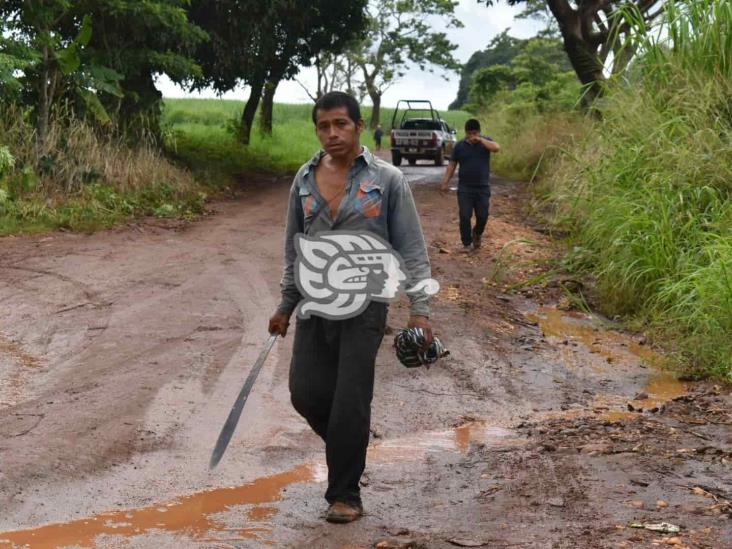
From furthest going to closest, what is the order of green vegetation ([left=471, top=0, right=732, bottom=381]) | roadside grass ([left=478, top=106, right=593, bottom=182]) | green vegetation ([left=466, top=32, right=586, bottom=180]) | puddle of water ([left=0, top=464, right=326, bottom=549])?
green vegetation ([left=466, top=32, right=586, bottom=180]) → roadside grass ([left=478, top=106, right=593, bottom=182]) → green vegetation ([left=471, top=0, right=732, bottom=381]) → puddle of water ([left=0, top=464, right=326, bottom=549])

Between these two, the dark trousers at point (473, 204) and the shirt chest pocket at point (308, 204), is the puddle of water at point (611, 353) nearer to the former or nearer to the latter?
the dark trousers at point (473, 204)

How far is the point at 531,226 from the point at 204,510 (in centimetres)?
1168

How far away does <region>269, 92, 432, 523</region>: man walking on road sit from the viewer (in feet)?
14.9

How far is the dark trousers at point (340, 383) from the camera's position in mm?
4523

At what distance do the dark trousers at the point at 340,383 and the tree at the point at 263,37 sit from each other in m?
14.1

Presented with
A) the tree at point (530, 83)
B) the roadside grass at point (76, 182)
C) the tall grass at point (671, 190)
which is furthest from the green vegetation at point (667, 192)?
the tree at point (530, 83)

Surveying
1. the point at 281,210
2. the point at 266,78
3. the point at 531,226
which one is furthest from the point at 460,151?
the point at 266,78

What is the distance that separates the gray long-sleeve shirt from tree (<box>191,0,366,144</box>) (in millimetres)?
13937

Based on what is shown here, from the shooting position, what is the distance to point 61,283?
34.0 feet

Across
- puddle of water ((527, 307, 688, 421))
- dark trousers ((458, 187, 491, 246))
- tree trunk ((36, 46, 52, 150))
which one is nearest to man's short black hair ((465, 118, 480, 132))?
dark trousers ((458, 187, 491, 246))

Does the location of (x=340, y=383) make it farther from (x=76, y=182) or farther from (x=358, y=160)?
(x=76, y=182)

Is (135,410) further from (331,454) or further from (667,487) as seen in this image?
(667,487)

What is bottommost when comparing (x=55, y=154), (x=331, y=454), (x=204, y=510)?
(x=204, y=510)

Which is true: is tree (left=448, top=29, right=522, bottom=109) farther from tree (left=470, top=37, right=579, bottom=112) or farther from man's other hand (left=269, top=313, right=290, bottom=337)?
man's other hand (left=269, top=313, right=290, bottom=337)
